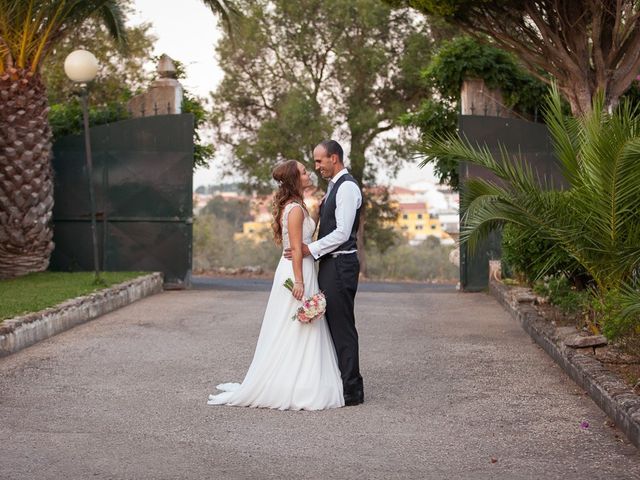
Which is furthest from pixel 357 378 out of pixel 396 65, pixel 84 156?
pixel 396 65

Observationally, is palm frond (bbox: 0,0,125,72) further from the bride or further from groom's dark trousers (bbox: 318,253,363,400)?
groom's dark trousers (bbox: 318,253,363,400)

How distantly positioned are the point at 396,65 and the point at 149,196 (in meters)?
12.7

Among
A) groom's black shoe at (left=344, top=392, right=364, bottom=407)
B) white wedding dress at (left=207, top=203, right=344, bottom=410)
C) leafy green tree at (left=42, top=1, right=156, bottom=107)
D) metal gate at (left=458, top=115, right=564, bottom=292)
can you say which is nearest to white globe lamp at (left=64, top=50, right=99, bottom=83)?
metal gate at (left=458, top=115, right=564, bottom=292)

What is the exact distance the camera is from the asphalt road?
568 cm

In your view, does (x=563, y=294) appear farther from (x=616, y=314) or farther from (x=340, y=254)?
(x=340, y=254)

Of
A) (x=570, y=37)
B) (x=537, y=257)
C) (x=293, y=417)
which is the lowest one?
(x=293, y=417)

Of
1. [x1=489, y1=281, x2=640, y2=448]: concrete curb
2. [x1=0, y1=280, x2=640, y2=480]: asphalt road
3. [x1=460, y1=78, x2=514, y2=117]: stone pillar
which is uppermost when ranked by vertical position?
[x1=460, y1=78, x2=514, y2=117]: stone pillar

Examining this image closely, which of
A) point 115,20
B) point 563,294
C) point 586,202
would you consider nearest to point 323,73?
point 115,20

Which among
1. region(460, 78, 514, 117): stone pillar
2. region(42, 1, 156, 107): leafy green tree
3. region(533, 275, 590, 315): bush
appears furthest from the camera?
region(42, 1, 156, 107): leafy green tree

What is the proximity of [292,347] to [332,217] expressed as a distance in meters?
0.95

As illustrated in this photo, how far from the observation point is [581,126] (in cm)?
1035

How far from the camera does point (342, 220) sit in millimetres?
7340

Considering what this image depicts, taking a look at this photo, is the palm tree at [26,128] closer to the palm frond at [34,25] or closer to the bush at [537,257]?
the palm frond at [34,25]

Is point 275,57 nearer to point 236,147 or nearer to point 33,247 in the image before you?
point 236,147
